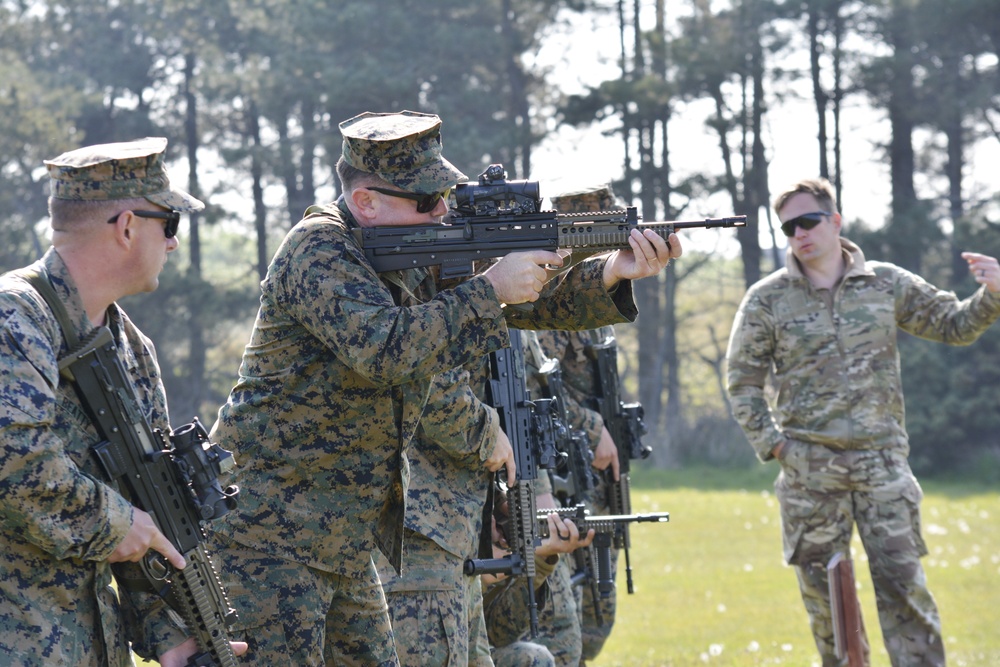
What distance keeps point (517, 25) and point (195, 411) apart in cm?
1268

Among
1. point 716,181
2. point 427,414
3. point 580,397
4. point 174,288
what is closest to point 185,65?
point 174,288

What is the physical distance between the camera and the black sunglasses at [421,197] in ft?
14.7

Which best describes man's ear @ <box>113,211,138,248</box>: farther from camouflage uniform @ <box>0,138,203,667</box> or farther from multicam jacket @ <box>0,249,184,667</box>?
multicam jacket @ <box>0,249,184,667</box>

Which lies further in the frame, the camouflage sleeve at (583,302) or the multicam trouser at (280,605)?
the camouflage sleeve at (583,302)

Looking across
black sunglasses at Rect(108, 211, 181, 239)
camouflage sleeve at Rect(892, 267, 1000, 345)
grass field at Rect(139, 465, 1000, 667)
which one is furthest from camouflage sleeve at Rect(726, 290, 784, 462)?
black sunglasses at Rect(108, 211, 181, 239)

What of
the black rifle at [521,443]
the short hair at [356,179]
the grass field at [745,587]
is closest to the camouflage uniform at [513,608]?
the black rifle at [521,443]

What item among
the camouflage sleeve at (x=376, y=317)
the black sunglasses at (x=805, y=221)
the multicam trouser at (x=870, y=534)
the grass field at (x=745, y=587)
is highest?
the camouflage sleeve at (x=376, y=317)

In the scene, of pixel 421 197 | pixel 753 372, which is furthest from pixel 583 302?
pixel 753 372

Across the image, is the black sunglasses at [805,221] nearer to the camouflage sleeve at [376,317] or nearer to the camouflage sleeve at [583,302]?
the camouflage sleeve at [583,302]

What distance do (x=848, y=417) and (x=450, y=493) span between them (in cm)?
351

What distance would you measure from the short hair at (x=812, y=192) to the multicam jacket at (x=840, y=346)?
1.29ft

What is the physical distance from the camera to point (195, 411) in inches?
1270

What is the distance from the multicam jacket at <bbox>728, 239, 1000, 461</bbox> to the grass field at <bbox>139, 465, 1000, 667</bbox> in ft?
6.48

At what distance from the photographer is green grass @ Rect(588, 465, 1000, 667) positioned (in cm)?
998
